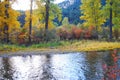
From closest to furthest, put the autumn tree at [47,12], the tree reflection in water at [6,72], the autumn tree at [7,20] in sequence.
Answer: the tree reflection in water at [6,72] → the autumn tree at [7,20] → the autumn tree at [47,12]

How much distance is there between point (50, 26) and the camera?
43250 millimetres

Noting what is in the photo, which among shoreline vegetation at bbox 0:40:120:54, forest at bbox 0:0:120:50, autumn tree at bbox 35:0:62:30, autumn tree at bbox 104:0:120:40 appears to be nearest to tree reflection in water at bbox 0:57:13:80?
shoreline vegetation at bbox 0:40:120:54

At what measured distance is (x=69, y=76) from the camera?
653 inches

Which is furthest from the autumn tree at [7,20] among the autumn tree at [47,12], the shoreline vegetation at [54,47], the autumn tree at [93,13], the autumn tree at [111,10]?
the autumn tree at [93,13]

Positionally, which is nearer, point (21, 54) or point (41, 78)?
point (41, 78)

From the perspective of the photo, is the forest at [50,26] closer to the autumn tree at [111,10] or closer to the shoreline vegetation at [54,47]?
the autumn tree at [111,10]

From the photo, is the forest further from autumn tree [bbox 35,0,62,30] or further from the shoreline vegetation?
the shoreline vegetation

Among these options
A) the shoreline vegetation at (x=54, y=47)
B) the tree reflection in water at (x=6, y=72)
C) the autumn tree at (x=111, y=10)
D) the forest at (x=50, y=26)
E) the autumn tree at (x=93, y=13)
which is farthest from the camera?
the autumn tree at (x=93, y=13)

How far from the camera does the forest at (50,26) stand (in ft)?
117

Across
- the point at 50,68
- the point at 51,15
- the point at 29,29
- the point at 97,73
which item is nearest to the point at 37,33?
the point at 29,29

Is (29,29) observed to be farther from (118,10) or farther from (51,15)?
(118,10)

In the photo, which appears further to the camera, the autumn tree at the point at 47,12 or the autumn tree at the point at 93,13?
the autumn tree at the point at 93,13

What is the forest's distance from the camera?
117ft

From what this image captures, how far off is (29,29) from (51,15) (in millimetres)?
6744
